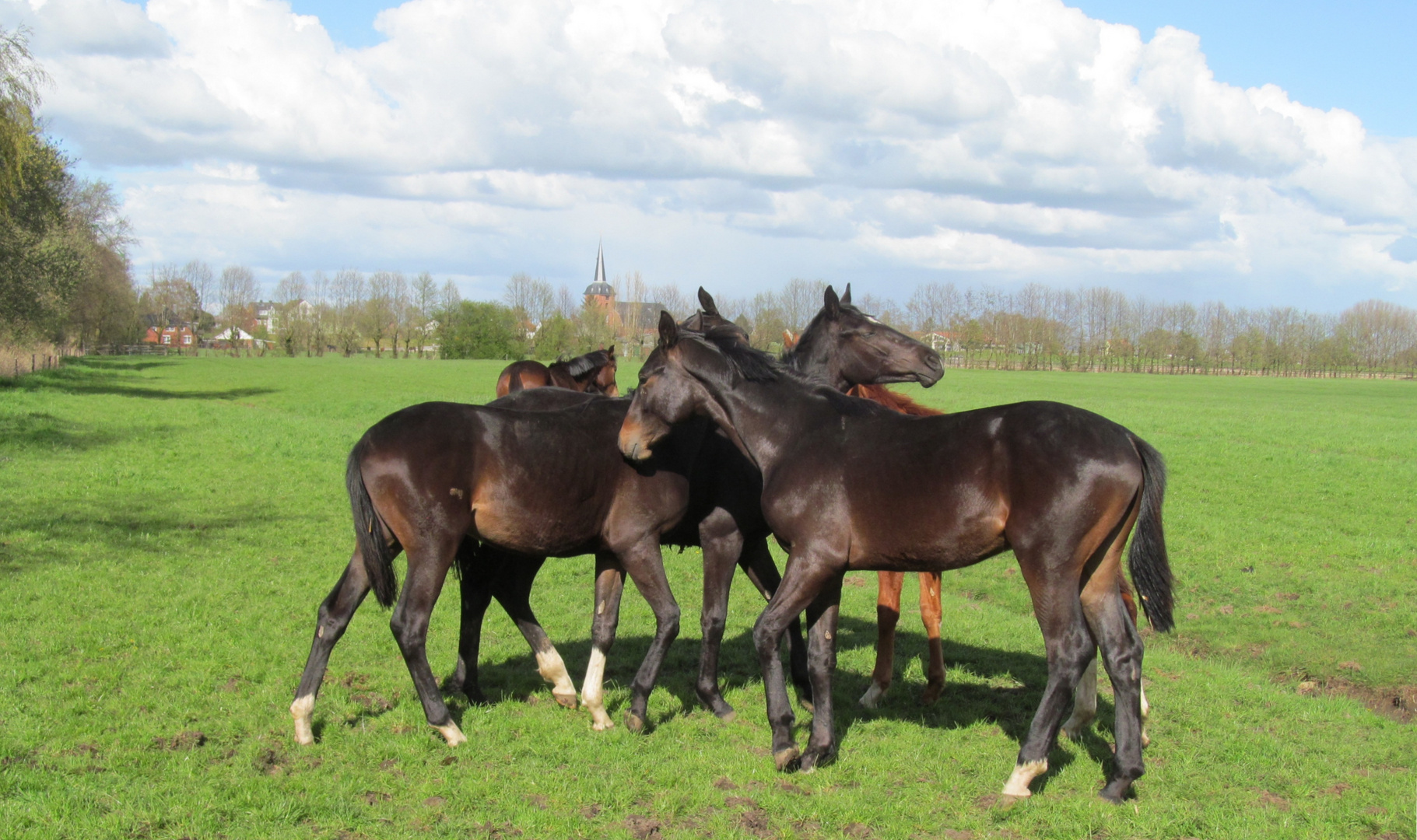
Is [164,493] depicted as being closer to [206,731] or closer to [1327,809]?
[206,731]

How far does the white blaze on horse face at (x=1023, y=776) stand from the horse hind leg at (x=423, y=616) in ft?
9.90

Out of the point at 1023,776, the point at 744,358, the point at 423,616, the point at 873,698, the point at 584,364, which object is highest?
the point at 744,358

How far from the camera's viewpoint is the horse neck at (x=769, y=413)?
542 centimetres

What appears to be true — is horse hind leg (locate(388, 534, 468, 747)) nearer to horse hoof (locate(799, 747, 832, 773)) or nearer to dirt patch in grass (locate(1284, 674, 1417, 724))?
horse hoof (locate(799, 747, 832, 773))

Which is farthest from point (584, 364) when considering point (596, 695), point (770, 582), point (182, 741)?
point (182, 741)

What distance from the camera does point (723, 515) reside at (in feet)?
19.5

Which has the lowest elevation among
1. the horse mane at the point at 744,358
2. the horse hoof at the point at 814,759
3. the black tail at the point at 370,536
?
the horse hoof at the point at 814,759

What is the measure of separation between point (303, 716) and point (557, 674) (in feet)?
5.19

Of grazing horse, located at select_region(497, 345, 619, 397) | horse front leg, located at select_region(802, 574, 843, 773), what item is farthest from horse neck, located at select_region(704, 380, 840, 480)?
grazing horse, located at select_region(497, 345, 619, 397)

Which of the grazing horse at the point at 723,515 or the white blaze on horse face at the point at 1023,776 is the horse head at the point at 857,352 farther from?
the white blaze on horse face at the point at 1023,776

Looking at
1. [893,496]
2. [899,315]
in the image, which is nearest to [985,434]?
[893,496]

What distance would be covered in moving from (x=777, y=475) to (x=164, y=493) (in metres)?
12.3

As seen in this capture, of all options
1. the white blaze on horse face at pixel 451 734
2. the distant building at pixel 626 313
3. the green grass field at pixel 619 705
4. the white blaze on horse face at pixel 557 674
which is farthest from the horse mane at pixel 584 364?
the distant building at pixel 626 313

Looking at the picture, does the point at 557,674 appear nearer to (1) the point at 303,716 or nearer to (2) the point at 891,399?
(1) the point at 303,716
